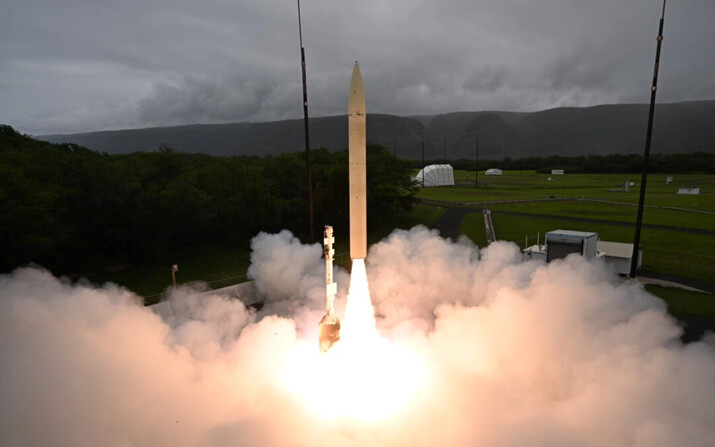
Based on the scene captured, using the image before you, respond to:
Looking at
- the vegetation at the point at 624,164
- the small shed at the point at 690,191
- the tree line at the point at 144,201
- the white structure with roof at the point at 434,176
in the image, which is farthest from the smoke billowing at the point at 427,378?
the vegetation at the point at 624,164

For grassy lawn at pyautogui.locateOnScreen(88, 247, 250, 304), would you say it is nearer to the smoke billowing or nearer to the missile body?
the smoke billowing

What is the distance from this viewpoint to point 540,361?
684 inches

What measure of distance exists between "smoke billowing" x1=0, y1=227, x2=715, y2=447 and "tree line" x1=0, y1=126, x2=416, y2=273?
11.3 metres

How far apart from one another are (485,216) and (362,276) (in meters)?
48.6

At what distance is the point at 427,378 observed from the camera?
17891 mm

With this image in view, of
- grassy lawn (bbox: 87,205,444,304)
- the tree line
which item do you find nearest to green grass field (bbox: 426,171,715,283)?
the tree line

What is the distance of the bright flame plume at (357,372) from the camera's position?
16.8 m

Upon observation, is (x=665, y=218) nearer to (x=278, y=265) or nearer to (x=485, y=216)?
(x=485, y=216)

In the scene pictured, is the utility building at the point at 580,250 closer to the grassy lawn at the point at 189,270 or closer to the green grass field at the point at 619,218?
the green grass field at the point at 619,218

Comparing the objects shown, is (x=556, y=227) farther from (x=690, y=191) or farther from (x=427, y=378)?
(x=690, y=191)

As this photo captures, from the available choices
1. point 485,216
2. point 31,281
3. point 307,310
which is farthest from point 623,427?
point 485,216

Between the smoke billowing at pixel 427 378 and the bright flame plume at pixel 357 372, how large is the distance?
1.92ft

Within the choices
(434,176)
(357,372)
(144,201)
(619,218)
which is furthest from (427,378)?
(434,176)

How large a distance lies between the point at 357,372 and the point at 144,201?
2641 centimetres
